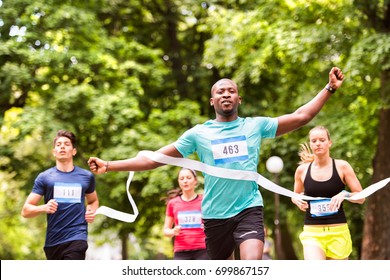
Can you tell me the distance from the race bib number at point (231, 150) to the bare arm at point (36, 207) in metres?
1.88

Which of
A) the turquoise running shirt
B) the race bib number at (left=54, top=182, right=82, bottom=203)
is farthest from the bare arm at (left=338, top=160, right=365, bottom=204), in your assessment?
the race bib number at (left=54, top=182, right=82, bottom=203)

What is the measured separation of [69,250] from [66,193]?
53 centimetres

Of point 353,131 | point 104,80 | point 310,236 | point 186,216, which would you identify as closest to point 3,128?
point 104,80

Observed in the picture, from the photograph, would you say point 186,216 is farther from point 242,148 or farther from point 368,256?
point 368,256

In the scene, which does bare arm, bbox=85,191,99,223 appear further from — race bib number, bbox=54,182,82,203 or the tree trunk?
the tree trunk

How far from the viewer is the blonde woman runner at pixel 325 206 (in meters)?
6.52

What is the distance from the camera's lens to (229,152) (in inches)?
224

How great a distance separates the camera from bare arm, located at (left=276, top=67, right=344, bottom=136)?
5398mm

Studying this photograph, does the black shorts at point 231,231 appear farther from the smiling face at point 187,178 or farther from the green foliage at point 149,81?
the green foliage at point 149,81

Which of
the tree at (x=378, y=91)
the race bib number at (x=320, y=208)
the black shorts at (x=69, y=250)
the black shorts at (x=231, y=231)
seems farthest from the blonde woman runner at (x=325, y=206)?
the tree at (x=378, y=91)

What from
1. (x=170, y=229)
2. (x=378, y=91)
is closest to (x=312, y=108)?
(x=170, y=229)

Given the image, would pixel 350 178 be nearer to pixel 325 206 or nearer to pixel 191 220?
pixel 325 206

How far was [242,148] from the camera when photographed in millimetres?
5691

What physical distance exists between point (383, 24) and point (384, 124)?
1932 mm
